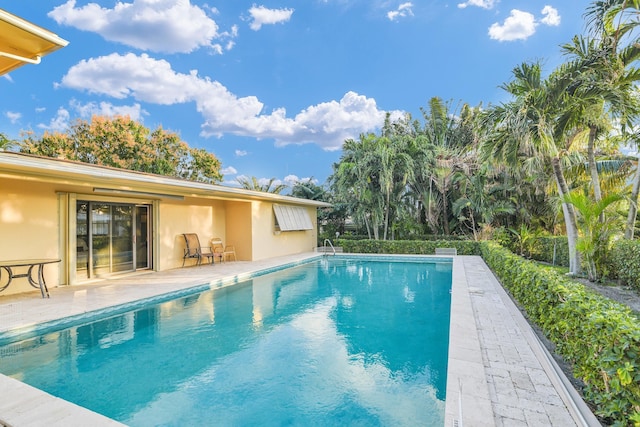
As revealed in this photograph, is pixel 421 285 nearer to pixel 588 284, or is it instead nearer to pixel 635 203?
pixel 588 284

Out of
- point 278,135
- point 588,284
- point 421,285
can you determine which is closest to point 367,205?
point 421,285

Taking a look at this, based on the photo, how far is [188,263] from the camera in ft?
41.1

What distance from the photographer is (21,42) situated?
291 centimetres

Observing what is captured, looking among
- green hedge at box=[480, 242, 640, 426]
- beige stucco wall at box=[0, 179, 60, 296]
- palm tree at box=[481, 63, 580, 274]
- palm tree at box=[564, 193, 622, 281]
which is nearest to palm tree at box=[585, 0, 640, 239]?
palm tree at box=[481, 63, 580, 274]

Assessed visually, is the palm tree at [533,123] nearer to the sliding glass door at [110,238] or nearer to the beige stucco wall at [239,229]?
the beige stucco wall at [239,229]

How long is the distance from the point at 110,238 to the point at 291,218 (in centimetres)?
807

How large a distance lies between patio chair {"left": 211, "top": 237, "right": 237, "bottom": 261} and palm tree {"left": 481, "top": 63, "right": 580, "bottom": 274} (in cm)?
986

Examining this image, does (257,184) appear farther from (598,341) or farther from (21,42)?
(598,341)

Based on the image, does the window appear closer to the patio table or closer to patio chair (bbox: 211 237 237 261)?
patio chair (bbox: 211 237 237 261)

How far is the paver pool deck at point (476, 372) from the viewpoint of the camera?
114 inches

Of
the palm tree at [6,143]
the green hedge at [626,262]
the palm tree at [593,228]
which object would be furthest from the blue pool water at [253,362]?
the palm tree at [6,143]

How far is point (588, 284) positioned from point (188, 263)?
477 inches

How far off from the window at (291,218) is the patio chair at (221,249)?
243 cm

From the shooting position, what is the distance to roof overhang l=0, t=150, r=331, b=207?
6421mm
